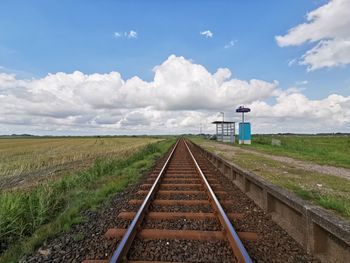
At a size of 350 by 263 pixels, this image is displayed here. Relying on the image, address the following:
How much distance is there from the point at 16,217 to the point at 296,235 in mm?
5182

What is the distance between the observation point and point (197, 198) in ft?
19.2

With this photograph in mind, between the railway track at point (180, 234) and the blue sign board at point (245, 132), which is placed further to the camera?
the blue sign board at point (245, 132)

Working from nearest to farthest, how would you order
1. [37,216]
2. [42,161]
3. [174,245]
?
[174,245]
[37,216]
[42,161]

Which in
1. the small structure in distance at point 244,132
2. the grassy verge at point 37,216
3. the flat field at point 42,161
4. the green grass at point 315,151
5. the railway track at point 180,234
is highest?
the small structure in distance at point 244,132

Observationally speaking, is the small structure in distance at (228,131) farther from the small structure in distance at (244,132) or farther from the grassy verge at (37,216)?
the grassy verge at (37,216)

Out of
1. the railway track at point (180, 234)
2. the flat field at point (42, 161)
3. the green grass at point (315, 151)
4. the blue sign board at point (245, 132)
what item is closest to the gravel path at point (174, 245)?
the railway track at point (180, 234)

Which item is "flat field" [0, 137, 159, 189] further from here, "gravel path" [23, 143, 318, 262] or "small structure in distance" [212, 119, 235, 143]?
"small structure in distance" [212, 119, 235, 143]

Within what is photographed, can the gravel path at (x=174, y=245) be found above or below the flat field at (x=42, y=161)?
above

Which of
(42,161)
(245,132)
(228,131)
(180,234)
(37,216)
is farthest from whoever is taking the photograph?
(228,131)

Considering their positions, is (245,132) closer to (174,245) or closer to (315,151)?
(315,151)

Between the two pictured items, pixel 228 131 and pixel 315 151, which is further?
pixel 228 131

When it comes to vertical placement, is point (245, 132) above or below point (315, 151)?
above

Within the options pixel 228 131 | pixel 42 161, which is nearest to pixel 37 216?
pixel 42 161

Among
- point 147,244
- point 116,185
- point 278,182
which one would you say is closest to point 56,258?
point 147,244
